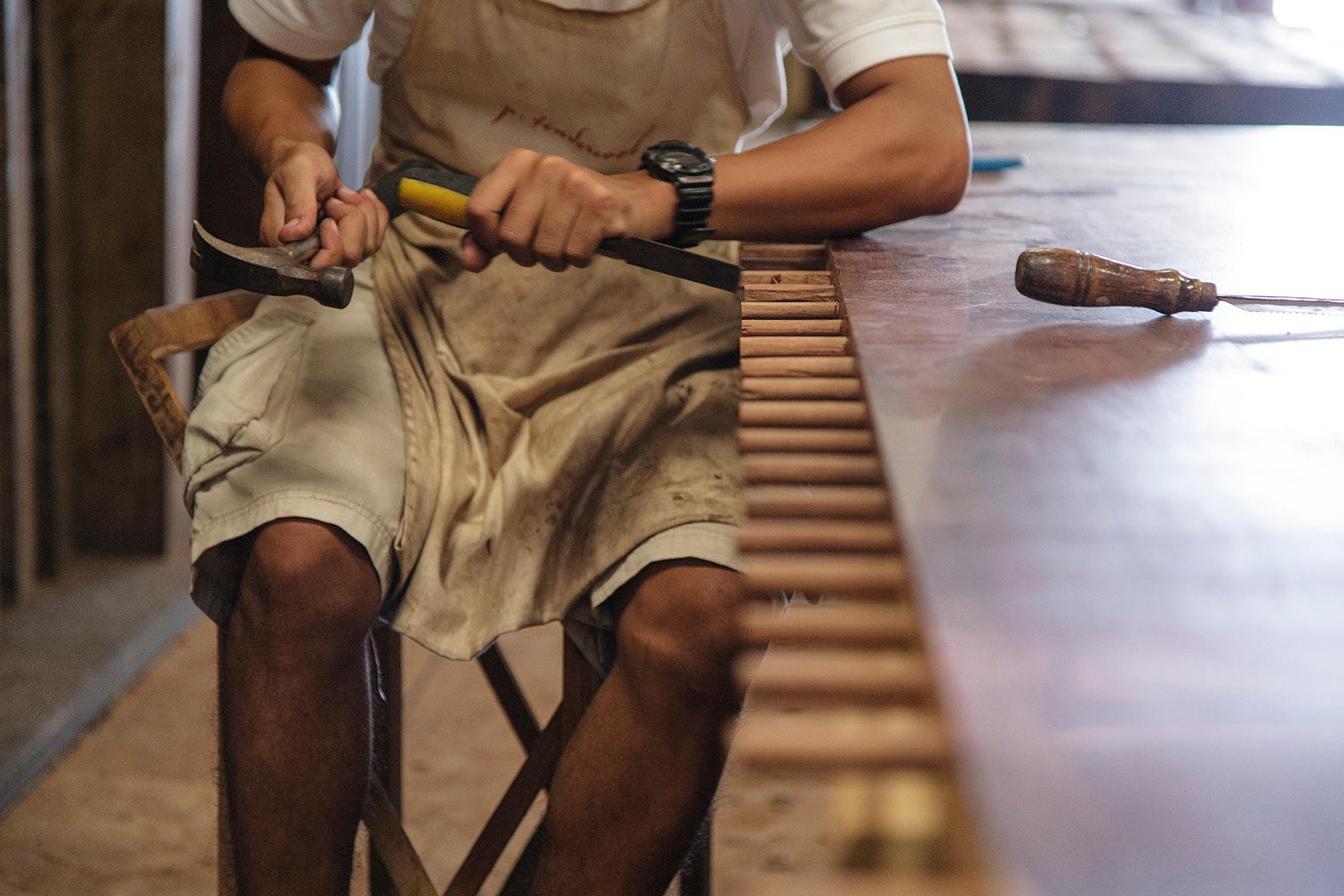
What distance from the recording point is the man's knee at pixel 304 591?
114cm

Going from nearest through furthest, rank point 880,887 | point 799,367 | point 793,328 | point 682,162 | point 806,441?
point 880,887
point 806,441
point 799,367
point 793,328
point 682,162

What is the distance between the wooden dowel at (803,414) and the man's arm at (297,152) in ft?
1.74

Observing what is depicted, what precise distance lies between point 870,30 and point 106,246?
6.08ft

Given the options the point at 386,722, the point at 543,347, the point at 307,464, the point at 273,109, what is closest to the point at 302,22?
the point at 273,109

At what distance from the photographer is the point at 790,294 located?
1.20 meters

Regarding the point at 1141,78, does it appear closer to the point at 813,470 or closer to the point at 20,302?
the point at 20,302

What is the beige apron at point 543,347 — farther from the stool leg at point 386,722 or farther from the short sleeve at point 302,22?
the stool leg at point 386,722

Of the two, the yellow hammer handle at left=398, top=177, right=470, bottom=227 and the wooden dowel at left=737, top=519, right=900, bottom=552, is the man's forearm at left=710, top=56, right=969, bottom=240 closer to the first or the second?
the yellow hammer handle at left=398, top=177, right=470, bottom=227

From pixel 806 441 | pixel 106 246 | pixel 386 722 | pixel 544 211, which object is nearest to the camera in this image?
pixel 806 441

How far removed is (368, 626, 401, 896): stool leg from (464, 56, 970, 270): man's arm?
1.68 ft

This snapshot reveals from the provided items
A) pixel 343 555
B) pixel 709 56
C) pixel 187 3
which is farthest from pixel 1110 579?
pixel 187 3

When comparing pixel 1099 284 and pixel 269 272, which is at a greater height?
pixel 1099 284

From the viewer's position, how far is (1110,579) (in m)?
0.56

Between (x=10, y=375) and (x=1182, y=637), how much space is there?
233cm
